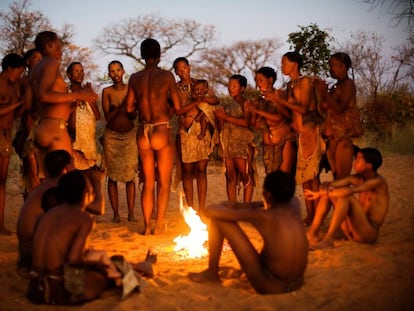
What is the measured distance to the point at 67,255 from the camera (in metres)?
3.47

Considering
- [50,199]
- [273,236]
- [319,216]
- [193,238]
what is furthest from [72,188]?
[319,216]

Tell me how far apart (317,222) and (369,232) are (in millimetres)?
531

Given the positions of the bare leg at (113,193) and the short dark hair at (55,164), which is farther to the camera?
the bare leg at (113,193)

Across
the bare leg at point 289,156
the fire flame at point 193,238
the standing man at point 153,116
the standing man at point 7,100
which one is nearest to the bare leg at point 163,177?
the standing man at point 153,116

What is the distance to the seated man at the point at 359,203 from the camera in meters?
4.71

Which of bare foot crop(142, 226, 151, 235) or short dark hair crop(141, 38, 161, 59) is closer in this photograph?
short dark hair crop(141, 38, 161, 59)

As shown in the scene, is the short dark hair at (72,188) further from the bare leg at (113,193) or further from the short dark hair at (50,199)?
the bare leg at (113,193)

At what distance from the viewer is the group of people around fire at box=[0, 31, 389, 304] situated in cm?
355

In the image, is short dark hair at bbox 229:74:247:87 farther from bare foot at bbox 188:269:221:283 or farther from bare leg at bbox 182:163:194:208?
bare foot at bbox 188:269:221:283

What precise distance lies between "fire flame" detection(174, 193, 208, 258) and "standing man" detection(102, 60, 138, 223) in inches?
56.0

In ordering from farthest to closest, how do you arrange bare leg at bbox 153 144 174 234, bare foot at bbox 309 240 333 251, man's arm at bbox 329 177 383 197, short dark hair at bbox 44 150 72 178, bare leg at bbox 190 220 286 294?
bare leg at bbox 153 144 174 234 < bare foot at bbox 309 240 333 251 < man's arm at bbox 329 177 383 197 < short dark hair at bbox 44 150 72 178 < bare leg at bbox 190 220 286 294

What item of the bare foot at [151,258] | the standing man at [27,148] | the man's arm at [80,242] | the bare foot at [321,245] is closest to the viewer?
the man's arm at [80,242]

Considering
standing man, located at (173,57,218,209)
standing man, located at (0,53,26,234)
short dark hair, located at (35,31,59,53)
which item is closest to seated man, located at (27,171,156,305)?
short dark hair, located at (35,31,59,53)

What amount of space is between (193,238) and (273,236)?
180 centimetres
